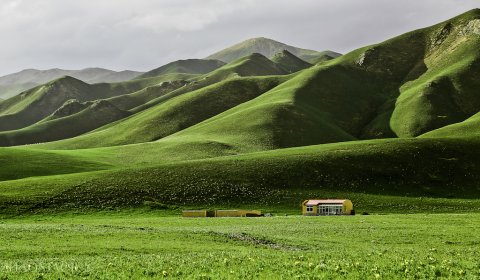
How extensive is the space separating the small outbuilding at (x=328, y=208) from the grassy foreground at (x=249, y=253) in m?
19.7

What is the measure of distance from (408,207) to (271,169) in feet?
106

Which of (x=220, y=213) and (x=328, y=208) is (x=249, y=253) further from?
(x=328, y=208)

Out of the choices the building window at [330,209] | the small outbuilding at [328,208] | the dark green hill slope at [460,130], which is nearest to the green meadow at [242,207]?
the dark green hill slope at [460,130]

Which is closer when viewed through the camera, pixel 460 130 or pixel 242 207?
pixel 242 207

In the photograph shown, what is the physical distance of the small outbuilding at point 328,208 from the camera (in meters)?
80.9

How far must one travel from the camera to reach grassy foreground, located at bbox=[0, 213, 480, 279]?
704 inches

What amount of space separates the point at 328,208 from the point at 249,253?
57.7m

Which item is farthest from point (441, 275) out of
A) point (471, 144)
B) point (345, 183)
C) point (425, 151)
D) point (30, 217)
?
point (471, 144)

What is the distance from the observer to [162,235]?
132 feet

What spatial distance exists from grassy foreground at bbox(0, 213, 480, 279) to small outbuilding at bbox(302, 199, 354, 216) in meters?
19.7

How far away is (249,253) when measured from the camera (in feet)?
90.1

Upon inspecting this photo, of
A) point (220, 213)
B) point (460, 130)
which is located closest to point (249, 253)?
point (220, 213)

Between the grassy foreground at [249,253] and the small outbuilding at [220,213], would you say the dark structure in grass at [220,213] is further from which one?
the grassy foreground at [249,253]

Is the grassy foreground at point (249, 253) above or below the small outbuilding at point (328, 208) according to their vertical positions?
above
